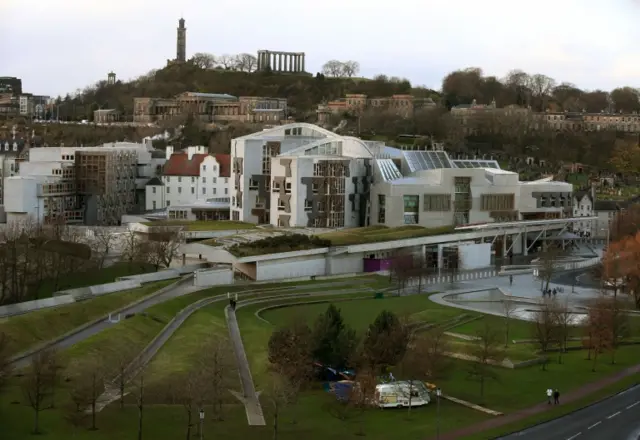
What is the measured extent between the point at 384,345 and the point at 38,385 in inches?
370

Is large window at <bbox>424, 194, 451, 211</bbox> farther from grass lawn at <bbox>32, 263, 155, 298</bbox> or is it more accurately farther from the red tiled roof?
grass lawn at <bbox>32, 263, 155, 298</bbox>

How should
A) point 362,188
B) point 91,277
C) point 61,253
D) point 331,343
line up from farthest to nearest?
point 362,188 → point 91,277 → point 61,253 → point 331,343

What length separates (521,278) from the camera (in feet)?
171

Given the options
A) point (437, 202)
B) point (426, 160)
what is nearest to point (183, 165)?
point (426, 160)

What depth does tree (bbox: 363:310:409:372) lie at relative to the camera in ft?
93.9

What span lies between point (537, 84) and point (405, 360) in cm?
12049

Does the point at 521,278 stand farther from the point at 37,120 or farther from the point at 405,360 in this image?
the point at 37,120

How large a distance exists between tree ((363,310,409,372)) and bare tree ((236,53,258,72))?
12223 cm

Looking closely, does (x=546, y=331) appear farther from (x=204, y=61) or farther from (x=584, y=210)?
(x=204, y=61)

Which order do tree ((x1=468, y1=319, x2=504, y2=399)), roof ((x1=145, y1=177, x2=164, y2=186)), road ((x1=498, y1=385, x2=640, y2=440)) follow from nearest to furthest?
road ((x1=498, y1=385, x2=640, y2=440)) < tree ((x1=468, y1=319, x2=504, y2=399)) < roof ((x1=145, y1=177, x2=164, y2=186))

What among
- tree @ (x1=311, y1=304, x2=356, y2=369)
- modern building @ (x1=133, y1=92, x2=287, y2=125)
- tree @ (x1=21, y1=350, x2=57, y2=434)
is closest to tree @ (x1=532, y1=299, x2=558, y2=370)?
tree @ (x1=311, y1=304, x2=356, y2=369)

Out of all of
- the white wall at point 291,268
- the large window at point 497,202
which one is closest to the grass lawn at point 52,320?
the white wall at point 291,268

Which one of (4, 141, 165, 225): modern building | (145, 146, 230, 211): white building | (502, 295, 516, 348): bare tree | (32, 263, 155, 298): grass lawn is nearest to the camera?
(502, 295, 516, 348): bare tree

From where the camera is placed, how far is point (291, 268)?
4975 cm
